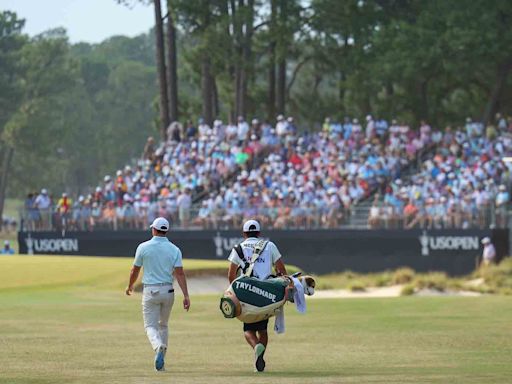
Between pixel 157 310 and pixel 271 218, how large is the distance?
94.6 ft

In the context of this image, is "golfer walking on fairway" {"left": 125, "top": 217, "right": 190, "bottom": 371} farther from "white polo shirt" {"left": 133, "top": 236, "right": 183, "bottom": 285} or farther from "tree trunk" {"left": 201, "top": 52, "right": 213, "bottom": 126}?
"tree trunk" {"left": 201, "top": 52, "right": 213, "bottom": 126}

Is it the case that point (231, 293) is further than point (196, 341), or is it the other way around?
point (196, 341)

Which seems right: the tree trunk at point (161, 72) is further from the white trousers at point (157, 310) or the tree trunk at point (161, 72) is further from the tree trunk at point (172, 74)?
the white trousers at point (157, 310)

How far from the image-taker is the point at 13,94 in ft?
328

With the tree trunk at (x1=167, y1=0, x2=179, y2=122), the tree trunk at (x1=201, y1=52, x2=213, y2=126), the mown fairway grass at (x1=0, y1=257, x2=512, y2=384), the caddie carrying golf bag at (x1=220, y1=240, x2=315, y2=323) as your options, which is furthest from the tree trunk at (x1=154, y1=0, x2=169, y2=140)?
the caddie carrying golf bag at (x1=220, y1=240, x2=315, y2=323)

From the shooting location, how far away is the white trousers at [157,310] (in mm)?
17969

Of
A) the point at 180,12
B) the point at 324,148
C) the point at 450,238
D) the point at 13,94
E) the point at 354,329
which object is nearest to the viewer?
the point at 354,329

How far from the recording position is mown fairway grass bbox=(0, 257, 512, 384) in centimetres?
1736

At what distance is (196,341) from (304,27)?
127 feet

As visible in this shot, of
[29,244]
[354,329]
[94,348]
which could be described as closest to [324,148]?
[29,244]

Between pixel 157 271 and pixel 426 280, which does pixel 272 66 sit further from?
pixel 157 271

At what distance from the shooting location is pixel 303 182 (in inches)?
1895

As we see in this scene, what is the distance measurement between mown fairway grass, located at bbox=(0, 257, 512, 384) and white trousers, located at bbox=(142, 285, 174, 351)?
45 centimetres

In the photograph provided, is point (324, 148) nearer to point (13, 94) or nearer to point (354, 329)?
point (354, 329)
